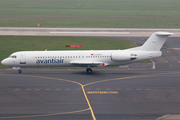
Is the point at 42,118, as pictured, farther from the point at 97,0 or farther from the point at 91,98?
the point at 97,0

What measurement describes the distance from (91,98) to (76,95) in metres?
2.24

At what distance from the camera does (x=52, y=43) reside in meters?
67.8

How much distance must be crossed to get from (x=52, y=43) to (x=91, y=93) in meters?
35.2

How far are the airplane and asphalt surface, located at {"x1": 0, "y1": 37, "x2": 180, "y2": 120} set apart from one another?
1.79m

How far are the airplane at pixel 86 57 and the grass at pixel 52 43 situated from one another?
13.9 metres

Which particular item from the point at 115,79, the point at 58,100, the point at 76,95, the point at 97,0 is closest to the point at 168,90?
the point at 115,79

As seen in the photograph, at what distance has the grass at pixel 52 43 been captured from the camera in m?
62.8

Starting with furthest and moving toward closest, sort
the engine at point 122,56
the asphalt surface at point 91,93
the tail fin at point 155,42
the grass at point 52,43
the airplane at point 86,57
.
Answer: the grass at point 52,43 < the tail fin at point 155,42 < the airplane at point 86,57 < the engine at point 122,56 < the asphalt surface at point 91,93

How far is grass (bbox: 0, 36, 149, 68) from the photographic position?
206ft

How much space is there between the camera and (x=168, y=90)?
119 feet

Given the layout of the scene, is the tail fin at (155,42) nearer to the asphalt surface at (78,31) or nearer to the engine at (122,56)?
the engine at (122,56)

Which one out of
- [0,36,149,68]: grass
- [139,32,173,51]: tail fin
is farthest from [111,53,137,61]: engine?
[0,36,149,68]: grass

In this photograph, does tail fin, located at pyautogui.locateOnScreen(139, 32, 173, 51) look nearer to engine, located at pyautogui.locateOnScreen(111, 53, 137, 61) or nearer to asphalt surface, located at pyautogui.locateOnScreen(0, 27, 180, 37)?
engine, located at pyautogui.locateOnScreen(111, 53, 137, 61)

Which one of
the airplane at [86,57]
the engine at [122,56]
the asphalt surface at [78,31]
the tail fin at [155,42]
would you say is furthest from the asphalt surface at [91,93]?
the asphalt surface at [78,31]
